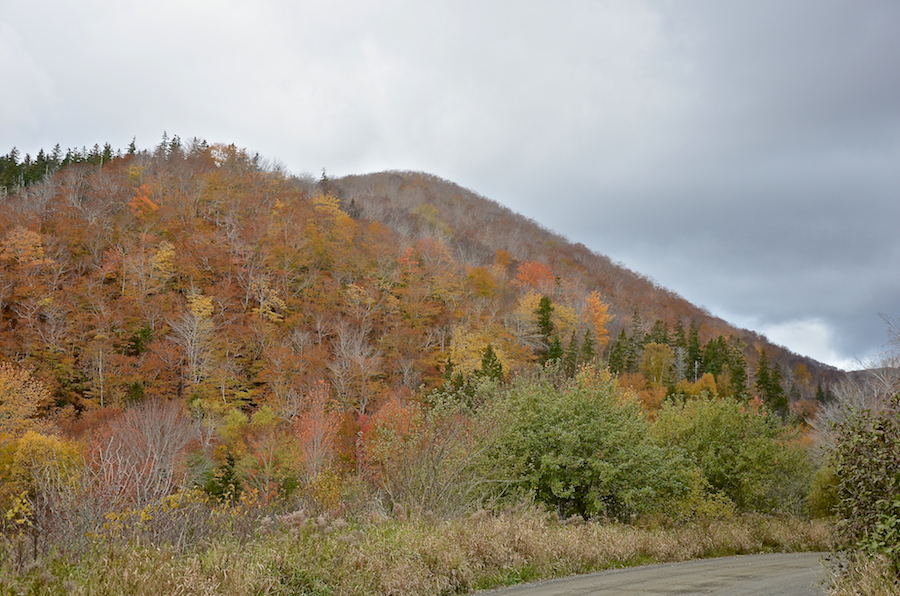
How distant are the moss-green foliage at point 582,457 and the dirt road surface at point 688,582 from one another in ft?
10.7

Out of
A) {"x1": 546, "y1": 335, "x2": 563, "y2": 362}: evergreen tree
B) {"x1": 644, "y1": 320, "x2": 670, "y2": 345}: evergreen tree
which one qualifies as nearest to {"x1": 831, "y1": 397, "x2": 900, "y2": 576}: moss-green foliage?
{"x1": 546, "y1": 335, "x2": 563, "y2": 362}: evergreen tree

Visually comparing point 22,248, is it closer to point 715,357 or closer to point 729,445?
point 729,445

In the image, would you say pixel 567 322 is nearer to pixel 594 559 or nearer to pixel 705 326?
pixel 705 326

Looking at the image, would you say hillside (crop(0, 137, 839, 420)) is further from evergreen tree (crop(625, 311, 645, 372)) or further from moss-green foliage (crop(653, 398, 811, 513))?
moss-green foliage (crop(653, 398, 811, 513))

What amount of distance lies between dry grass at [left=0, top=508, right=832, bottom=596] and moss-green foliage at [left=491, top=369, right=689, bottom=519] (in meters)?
2.25

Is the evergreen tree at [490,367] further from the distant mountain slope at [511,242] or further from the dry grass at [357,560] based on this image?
the distant mountain slope at [511,242]

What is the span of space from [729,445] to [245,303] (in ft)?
155

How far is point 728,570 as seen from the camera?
12398 mm

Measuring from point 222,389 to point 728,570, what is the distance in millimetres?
43464

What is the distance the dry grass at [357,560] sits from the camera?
591 cm

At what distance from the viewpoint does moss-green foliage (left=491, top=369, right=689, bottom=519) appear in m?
16.2

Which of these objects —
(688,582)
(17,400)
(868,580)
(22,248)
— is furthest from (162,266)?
(868,580)

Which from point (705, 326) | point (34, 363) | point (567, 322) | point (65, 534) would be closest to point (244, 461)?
point (34, 363)

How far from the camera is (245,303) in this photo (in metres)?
57.7
